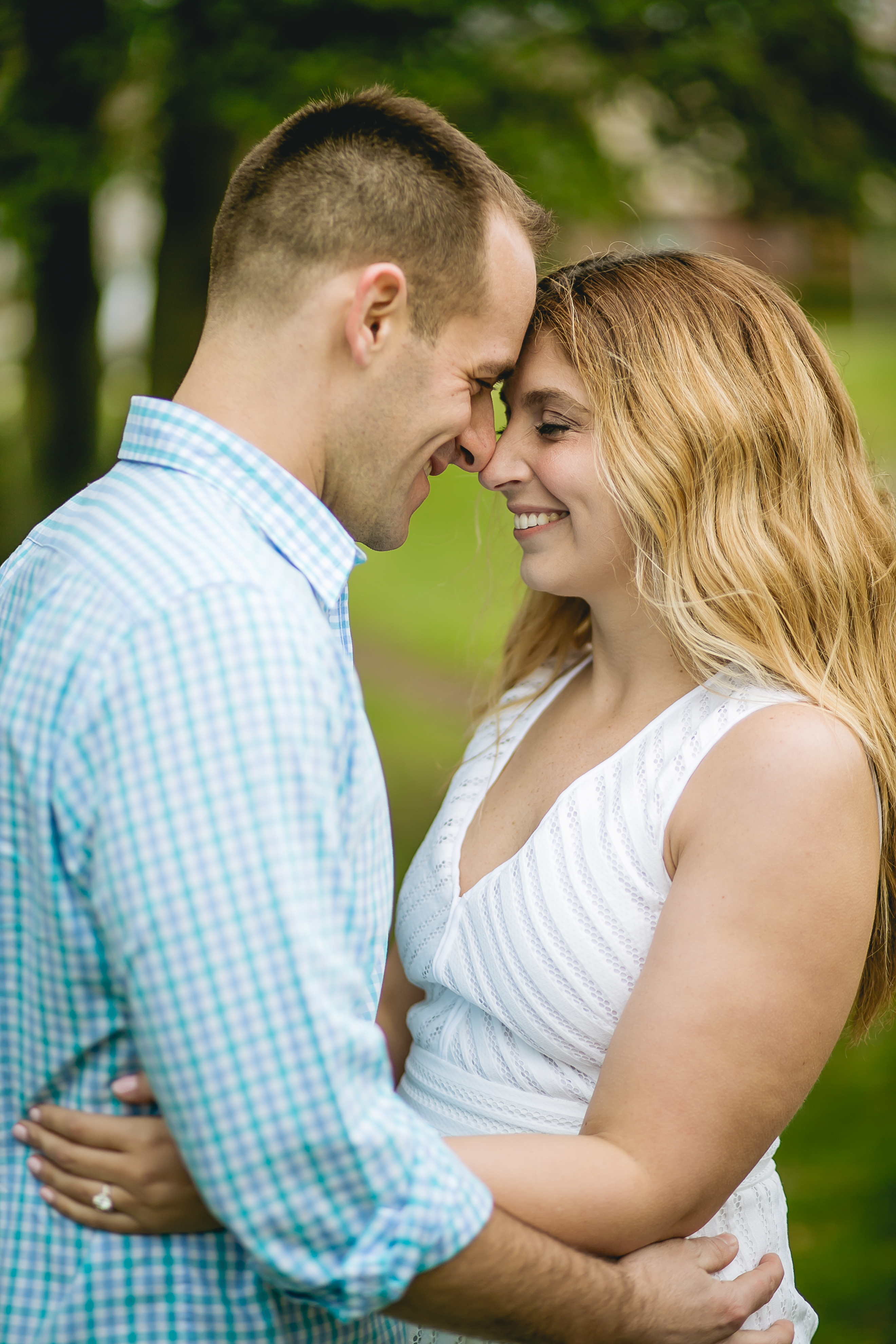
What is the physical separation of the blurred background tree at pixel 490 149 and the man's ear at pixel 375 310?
1105 mm

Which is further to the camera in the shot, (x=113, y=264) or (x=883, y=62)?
(x=113, y=264)

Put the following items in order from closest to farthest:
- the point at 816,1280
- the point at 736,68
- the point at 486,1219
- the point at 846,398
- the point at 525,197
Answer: the point at 486,1219 < the point at 525,197 < the point at 846,398 < the point at 816,1280 < the point at 736,68

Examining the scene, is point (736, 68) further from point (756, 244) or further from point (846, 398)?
point (756, 244)

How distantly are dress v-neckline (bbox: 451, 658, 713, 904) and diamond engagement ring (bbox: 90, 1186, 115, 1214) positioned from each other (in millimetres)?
1044

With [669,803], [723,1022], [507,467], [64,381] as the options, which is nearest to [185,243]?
[64,381]

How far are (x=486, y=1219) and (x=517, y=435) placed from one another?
1.67 metres

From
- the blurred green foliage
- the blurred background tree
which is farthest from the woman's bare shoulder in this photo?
the blurred green foliage

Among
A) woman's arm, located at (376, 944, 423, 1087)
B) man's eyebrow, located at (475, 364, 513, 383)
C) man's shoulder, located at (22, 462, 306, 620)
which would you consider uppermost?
man's eyebrow, located at (475, 364, 513, 383)

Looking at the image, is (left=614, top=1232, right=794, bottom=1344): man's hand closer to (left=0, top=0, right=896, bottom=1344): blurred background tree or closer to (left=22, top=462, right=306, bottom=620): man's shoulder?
(left=22, top=462, right=306, bottom=620): man's shoulder

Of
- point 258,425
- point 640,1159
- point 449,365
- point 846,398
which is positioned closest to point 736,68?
point 846,398

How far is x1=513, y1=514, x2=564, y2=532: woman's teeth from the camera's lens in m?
2.58

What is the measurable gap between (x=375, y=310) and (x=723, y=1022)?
1301 millimetres

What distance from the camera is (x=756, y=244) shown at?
12594 millimetres

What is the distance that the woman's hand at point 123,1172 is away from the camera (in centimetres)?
149
